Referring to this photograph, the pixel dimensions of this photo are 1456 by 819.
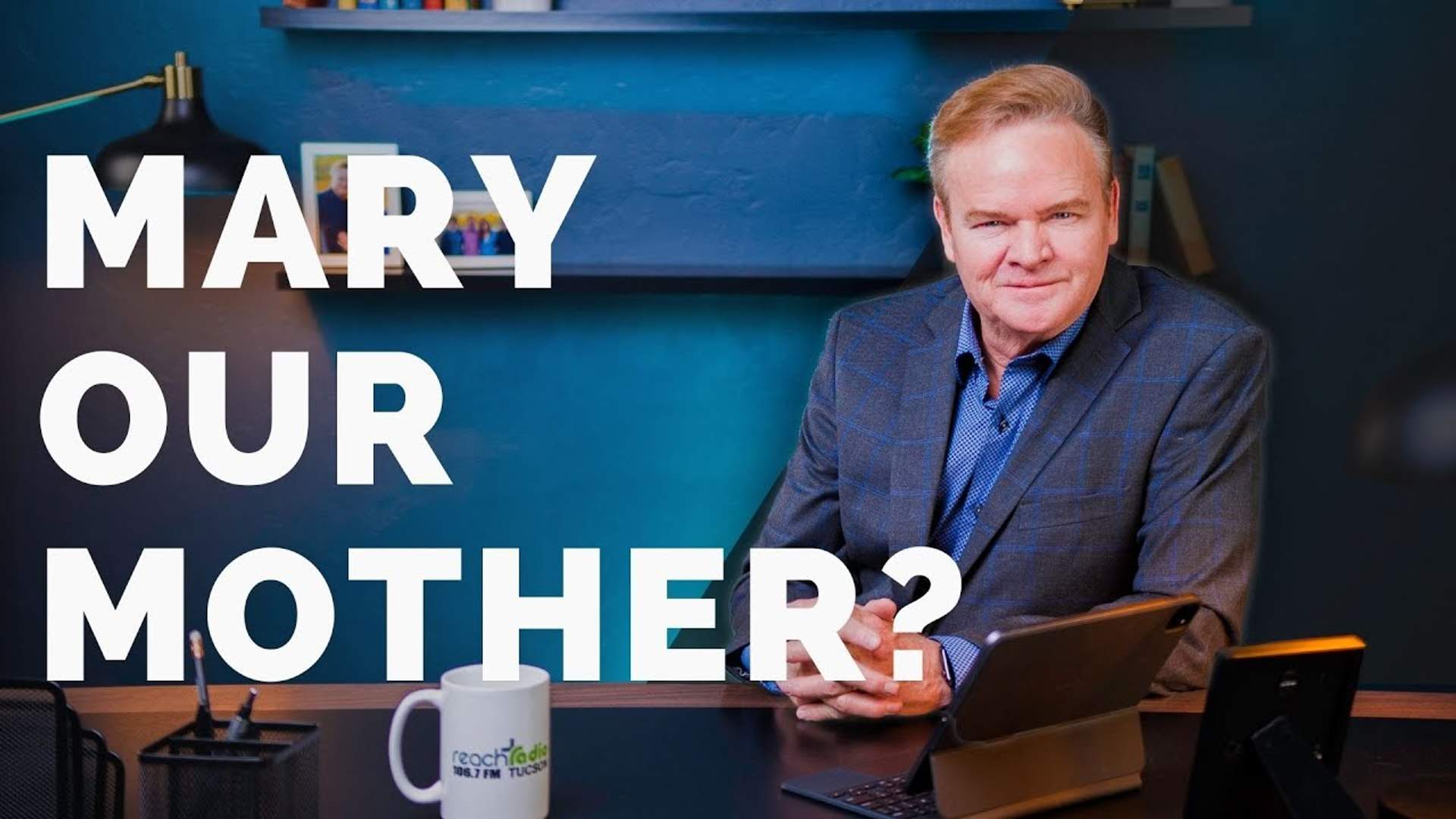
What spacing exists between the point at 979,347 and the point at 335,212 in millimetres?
1810

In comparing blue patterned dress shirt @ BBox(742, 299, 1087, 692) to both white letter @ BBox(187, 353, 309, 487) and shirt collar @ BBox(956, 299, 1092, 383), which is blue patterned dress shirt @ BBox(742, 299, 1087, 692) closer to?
shirt collar @ BBox(956, 299, 1092, 383)

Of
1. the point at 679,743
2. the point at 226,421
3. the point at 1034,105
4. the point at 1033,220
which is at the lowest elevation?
the point at 679,743

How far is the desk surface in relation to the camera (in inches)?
48.2

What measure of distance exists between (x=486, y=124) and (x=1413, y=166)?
1.96m

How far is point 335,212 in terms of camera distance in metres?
3.29

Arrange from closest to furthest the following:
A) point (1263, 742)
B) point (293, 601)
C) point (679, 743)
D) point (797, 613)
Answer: point (1263, 742) < point (679, 743) < point (797, 613) < point (293, 601)

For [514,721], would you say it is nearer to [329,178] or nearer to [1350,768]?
[1350,768]

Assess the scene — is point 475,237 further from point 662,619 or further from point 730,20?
point 662,619

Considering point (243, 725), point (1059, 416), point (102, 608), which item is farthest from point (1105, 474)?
point (102, 608)

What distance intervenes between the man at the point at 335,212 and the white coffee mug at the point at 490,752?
226cm

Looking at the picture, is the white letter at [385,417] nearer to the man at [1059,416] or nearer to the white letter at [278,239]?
the white letter at [278,239]

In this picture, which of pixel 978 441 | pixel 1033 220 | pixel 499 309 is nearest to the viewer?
pixel 1033 220

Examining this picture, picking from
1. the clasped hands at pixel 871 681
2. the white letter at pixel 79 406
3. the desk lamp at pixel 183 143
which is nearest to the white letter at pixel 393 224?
the desk lamp at pixel 183 143

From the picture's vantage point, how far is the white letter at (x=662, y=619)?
3220 millimetres
